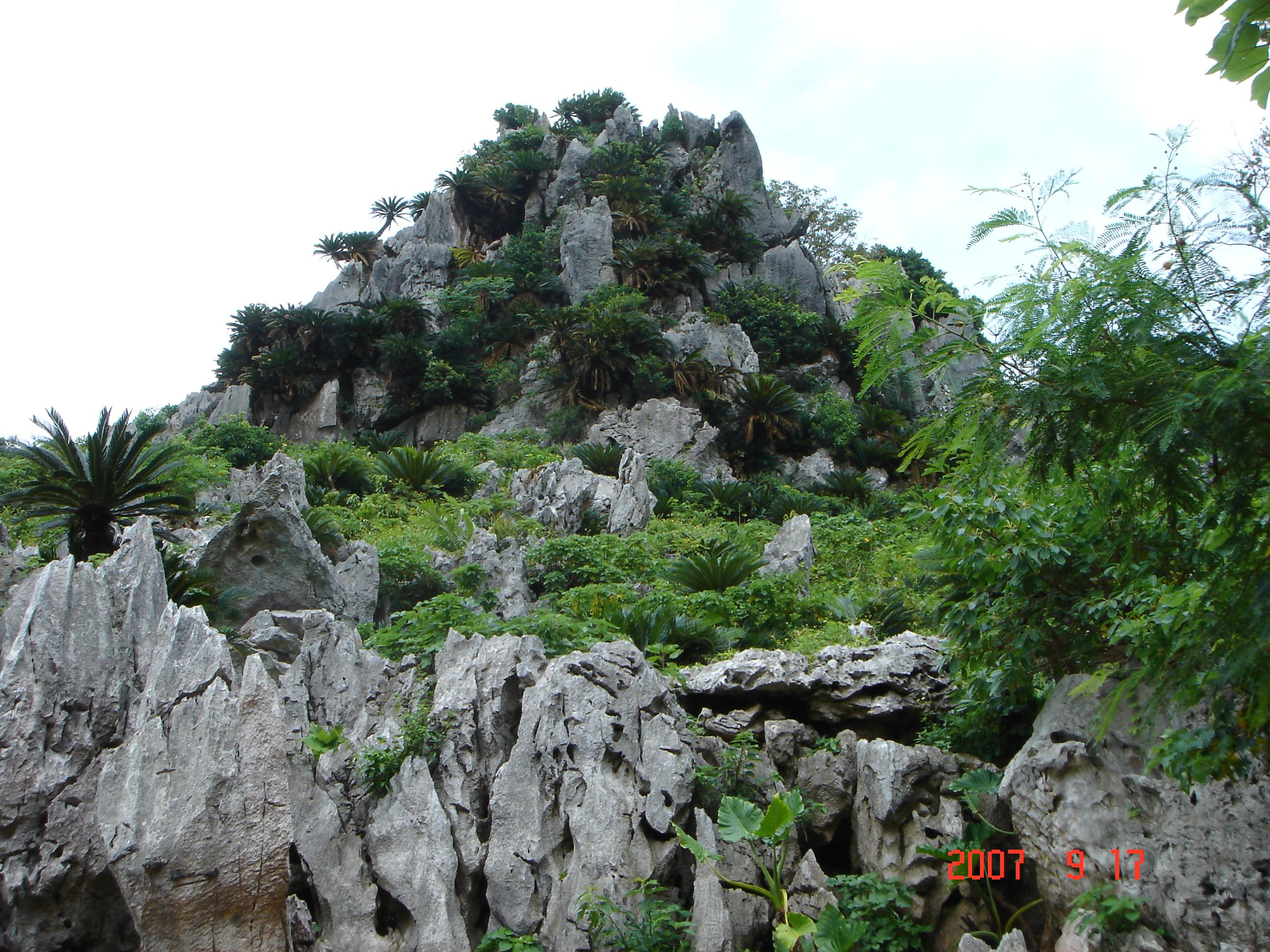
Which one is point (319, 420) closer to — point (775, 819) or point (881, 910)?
point (775, 819)

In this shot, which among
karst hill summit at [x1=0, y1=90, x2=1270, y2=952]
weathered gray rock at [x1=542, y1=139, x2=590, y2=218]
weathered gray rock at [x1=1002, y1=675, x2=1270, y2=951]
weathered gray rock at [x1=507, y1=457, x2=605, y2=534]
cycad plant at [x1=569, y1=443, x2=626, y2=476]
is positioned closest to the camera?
weathered gray rock at [x1=1002, y1=675, x2=1270, y2=951]

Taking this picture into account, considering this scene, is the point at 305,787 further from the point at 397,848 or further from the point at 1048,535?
the point at 1048,535

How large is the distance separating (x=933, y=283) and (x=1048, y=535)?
2.46 meters

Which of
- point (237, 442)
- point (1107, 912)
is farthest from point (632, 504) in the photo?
point (237, 442)

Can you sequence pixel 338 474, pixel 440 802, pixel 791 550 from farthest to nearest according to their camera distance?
pixel 338 474 < pixel 791 550 < pixel 440 802

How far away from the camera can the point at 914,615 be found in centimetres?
954

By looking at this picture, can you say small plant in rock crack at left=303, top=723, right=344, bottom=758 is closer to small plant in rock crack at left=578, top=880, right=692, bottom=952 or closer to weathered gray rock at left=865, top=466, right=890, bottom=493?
small plant in rock crack at left=578, top=880, right=692, bottom=952

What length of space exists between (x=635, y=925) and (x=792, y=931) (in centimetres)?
91

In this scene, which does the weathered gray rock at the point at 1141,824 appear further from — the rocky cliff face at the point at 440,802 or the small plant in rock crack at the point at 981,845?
the small plant in rock crack at the point at 981,845

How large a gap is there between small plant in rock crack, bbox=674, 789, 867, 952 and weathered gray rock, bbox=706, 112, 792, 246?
28.7 metres

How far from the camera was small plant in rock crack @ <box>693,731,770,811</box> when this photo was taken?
19.5ft

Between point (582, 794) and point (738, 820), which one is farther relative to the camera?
point (582, 794)

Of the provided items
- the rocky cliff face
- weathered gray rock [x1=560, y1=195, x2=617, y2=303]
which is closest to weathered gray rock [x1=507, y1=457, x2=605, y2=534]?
the rocky cliff face

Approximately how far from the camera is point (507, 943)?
497 centimetres
